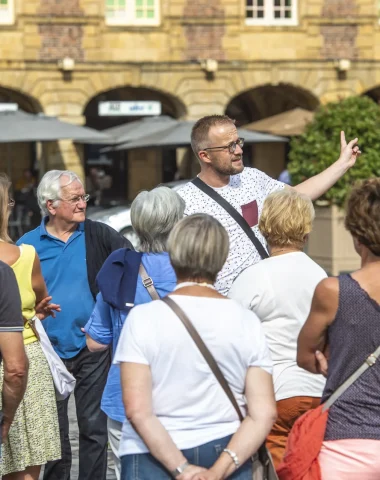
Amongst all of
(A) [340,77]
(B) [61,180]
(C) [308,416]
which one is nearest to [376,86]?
(A) [340,77]

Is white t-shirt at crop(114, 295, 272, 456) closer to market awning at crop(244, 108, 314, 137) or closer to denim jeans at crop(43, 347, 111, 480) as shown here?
denim jeans at crop(43, 347, 111, 480)

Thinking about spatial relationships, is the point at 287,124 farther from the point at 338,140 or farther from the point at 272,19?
the point at 338,140

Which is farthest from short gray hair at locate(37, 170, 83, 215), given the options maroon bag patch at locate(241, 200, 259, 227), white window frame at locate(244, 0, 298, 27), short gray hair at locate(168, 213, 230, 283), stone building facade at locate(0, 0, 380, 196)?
white window frame at locate(244, 0, 298, 27)

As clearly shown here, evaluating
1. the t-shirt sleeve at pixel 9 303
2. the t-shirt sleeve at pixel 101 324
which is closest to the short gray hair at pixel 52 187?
the t-shirt sleeve at pixel 101 324

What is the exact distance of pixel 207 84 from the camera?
29.6 meters

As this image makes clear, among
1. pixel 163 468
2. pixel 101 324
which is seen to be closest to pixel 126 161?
pixel 101 324

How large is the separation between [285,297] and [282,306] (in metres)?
0.04

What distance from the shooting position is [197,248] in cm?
419

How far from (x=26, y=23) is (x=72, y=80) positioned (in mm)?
1671

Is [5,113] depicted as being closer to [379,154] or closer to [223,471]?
[379,154]

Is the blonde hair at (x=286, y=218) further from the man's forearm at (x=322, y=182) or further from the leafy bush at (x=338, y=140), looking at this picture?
the leafy bush at (x=338, y=140)

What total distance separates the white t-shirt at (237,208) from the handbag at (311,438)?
1.70 metres

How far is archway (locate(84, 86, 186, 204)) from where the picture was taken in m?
32.9

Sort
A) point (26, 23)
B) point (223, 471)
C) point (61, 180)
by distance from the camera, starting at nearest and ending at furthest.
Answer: point (223, 471) → point (61, 180) → point (26, 23)
